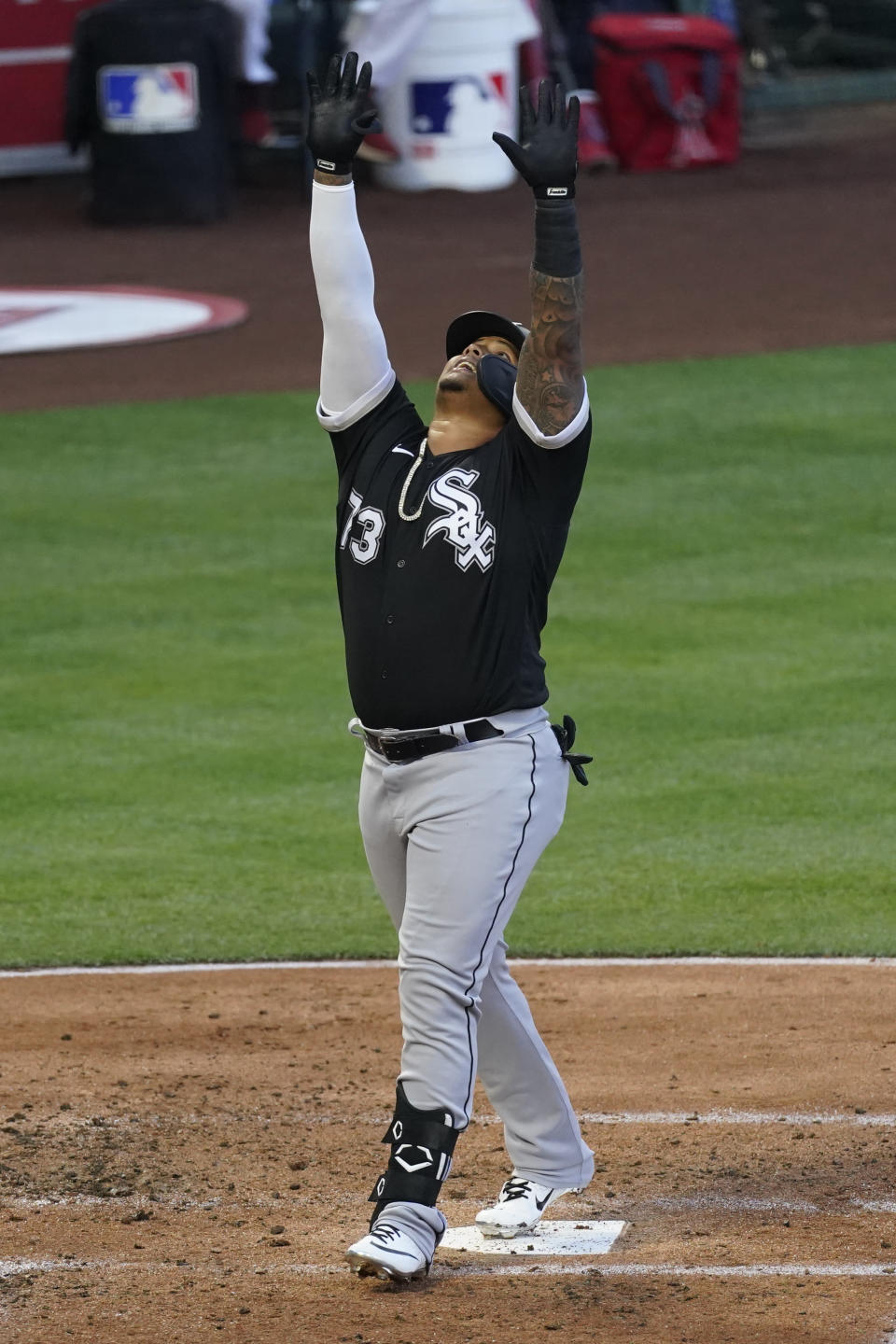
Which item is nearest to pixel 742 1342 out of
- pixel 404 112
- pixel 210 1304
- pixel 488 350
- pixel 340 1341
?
pixel 340 1341

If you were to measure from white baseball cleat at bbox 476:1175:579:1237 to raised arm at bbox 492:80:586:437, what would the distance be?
159 cm

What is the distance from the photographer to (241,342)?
52.6 ft

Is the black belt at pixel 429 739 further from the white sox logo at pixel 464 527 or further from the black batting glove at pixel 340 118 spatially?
the black batting glove at pixel 340 118

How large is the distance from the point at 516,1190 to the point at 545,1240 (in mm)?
119

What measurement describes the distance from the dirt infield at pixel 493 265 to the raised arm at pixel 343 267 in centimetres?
984

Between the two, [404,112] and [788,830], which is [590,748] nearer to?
[788,830]

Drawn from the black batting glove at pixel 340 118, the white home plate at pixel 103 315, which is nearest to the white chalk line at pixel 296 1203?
the black batting glove at pixel 340 118

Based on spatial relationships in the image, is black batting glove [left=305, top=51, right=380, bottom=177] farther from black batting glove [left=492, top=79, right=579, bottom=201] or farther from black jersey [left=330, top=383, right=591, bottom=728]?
black jersey [left=330, top=383, right=591, bottom=728]

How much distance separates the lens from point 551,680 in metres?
9.77

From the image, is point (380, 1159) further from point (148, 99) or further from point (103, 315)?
point (148, 99)


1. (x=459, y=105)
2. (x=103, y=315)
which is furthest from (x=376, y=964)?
(x=459, y=105)

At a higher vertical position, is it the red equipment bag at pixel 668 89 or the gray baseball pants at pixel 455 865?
the gray baseball pants at pixel 455 865

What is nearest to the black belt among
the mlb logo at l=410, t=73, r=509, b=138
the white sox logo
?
the white sox logo

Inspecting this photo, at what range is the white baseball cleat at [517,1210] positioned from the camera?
4762mm
